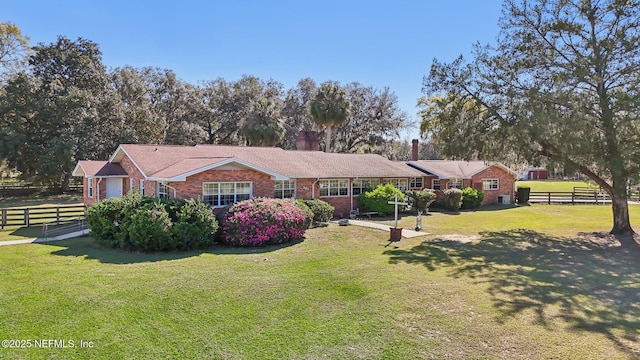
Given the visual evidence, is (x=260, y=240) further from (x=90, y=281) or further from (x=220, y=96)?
(x=220, y=96)

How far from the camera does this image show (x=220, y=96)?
4947 centimetres

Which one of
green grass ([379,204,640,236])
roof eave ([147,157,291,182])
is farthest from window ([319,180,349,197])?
roof eave ([147,157,291,182])

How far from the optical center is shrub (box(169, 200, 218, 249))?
46.9 feet

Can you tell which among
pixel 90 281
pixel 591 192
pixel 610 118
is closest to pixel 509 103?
pixel 610 118

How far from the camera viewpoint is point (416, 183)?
29.7 metres

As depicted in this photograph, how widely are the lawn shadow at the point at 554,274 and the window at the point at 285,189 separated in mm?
8799

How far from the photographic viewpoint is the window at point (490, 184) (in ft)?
107

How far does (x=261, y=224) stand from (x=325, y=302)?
699cm

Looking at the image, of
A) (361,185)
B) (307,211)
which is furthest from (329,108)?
(307,211)

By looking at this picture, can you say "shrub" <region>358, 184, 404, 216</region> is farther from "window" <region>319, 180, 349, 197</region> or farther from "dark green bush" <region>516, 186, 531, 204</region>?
"dark green bush" <region>516, 186, 531, 204</region>

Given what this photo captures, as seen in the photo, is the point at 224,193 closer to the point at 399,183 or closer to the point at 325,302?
the point at 325,302

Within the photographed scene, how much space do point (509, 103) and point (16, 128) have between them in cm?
4313

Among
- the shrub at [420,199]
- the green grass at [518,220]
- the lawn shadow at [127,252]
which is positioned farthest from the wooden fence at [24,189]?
the green grass at [518,220]

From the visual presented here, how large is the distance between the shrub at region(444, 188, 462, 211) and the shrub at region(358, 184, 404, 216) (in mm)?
5808
